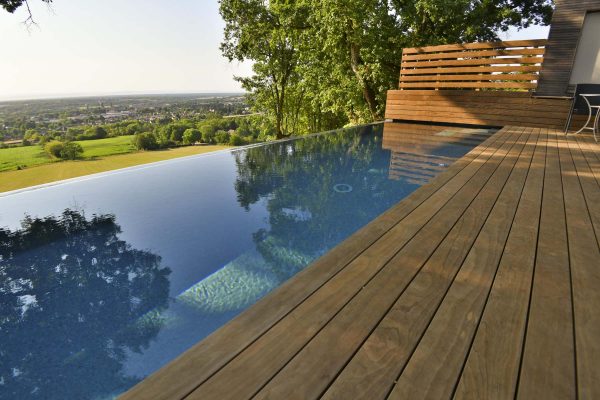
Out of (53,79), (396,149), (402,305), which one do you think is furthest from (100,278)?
(53,79)

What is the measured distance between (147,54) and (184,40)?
8.85m

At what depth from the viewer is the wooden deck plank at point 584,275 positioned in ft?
2.82

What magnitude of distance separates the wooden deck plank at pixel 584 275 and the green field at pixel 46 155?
35.1 m

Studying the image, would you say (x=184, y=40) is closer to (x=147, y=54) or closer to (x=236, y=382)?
(x=147, y=54)

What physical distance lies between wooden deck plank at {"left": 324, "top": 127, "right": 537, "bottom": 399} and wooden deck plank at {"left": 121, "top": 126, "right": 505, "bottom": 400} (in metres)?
0.30

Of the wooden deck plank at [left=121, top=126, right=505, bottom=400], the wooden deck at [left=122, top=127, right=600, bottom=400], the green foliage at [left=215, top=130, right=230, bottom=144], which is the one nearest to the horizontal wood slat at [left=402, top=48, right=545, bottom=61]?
the wooden deck at [left=122, top=127, right=600, bottom=400]

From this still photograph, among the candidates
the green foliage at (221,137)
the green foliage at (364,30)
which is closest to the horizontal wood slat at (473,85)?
the green foliage at (364,30)

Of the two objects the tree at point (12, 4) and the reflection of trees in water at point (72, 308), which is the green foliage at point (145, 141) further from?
the reflection of trees in water at point (72, 308)

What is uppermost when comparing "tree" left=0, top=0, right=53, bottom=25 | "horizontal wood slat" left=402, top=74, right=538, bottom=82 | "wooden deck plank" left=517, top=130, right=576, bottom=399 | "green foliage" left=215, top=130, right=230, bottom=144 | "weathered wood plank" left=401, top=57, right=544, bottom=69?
"tree" left=0, top=0, right=53, bottom=25

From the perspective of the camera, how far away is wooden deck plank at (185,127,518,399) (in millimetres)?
815

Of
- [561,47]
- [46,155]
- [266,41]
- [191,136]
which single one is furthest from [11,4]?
[46,155]

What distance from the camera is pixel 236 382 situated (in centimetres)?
82

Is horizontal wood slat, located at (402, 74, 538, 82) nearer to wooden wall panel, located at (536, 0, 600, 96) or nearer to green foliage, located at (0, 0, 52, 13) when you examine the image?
wooden wall panel, located at (536, 0, 600, 96)

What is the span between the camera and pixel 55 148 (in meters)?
30.9
